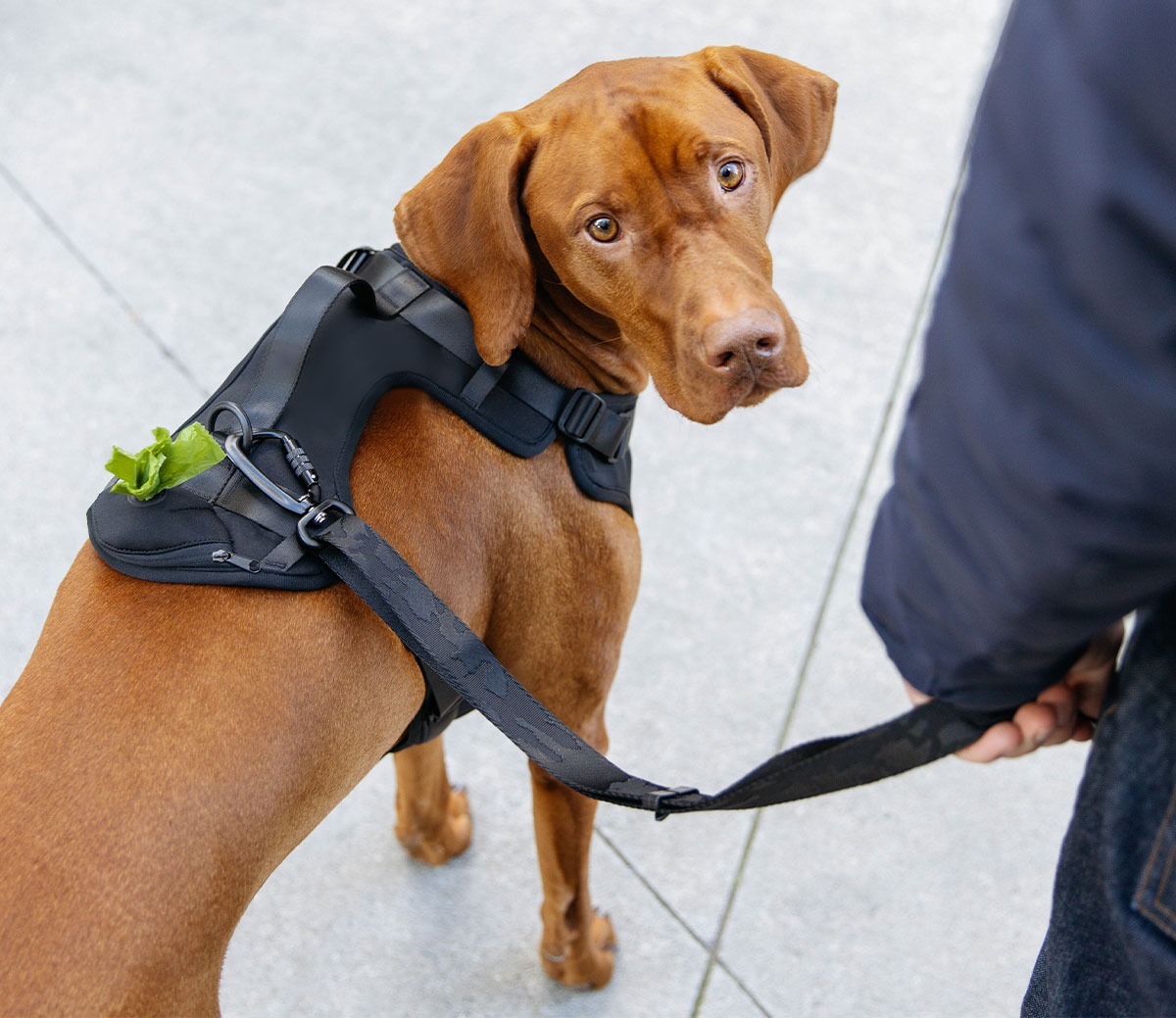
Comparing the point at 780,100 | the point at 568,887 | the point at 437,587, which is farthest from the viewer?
the point at 568,887

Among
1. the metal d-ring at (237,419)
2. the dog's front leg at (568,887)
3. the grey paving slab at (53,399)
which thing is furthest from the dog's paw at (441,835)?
the metal d-ring at (237,419)

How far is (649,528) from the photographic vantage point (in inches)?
140

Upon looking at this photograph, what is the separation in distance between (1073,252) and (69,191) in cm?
423

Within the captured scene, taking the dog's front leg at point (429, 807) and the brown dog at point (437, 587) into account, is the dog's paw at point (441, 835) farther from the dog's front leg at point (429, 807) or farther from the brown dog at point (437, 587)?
the brown dog at point (437, 587)

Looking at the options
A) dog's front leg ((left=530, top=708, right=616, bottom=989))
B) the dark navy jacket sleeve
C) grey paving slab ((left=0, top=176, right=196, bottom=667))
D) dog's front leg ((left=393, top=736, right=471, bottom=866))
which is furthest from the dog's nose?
grey paving slab ((left=0, top=176, right=196, bottom=667))

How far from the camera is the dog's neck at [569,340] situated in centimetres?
218

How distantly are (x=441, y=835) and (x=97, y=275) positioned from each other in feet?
8.23

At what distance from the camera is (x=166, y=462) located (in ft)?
6.04

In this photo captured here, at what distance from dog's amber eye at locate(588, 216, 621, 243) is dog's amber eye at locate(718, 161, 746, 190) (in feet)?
0.71

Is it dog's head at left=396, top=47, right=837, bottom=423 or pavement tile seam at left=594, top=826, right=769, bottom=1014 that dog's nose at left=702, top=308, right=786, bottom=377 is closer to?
dog's head at left=396, top=47, right=837, bottom=423

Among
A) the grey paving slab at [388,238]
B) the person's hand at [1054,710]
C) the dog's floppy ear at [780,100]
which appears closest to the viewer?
the person's hand at [1054,710]

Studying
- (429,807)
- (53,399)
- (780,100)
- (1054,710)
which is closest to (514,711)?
(1054,710)

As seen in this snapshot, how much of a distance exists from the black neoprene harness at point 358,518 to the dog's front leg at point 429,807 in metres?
0.68

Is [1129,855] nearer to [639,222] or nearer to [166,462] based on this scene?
[639,222]
